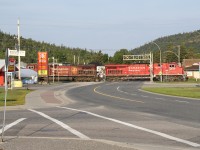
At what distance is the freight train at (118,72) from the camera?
309 ft

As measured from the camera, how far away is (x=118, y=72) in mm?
98938

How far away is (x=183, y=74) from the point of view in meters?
93.7

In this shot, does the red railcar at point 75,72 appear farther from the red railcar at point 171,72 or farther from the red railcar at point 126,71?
the red railcar at point 171,72

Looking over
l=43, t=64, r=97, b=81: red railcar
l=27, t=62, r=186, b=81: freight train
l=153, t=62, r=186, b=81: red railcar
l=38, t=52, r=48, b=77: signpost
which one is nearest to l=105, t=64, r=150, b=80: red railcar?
l=27, t=62, r=186, b=81: freight train

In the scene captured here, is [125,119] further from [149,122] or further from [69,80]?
[69,80]

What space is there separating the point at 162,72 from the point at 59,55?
96029 mm

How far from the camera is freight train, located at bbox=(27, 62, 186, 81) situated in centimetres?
9431

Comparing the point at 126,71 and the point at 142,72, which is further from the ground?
the point at 126,71

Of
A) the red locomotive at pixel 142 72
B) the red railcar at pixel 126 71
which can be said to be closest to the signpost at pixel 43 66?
the red railcar at pixel 126 71

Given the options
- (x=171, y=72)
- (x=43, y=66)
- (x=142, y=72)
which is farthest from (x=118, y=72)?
(x=43, y=66)

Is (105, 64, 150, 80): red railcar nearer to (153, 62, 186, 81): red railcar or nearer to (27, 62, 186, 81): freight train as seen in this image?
(27, 62, 186, 81): freight train

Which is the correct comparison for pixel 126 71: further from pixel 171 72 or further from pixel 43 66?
pixel 43 66

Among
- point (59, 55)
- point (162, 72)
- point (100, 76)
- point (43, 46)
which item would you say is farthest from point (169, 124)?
point (43, 46)

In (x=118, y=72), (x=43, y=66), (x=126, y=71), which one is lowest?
(x=118, y=72)
